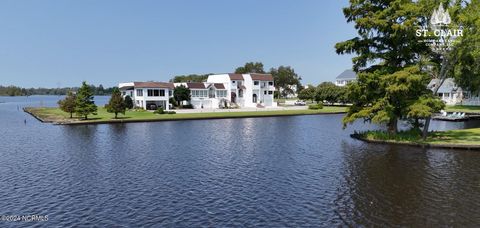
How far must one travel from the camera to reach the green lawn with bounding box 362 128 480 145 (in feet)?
120

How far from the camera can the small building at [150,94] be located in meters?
90.1

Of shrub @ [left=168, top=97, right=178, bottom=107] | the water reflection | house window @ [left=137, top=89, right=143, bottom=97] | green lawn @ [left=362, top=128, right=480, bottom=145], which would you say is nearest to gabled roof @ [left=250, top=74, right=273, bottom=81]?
shrub @ [left=168, top=97, right=178, bottom=107]

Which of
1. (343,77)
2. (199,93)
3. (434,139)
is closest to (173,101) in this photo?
(199,93)

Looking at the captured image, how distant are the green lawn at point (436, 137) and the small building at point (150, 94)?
199ft

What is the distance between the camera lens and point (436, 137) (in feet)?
130

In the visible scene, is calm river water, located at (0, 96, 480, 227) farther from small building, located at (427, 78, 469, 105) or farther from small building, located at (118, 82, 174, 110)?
small building, located at (427, 78, 469, 105)

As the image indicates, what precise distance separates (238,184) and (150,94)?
71.7 meters

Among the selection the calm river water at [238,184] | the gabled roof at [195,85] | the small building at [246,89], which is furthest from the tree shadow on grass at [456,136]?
the gabled roof at [195,85]

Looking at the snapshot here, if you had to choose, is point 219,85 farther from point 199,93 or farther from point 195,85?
point 195,85

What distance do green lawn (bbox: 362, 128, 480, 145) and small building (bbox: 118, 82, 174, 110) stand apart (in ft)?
199

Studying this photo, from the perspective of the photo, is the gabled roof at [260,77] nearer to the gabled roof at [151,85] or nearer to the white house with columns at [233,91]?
the white house with columns at [233,91]

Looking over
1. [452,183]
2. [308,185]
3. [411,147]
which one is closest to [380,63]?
[411,147]

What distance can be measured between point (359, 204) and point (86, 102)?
5933cm

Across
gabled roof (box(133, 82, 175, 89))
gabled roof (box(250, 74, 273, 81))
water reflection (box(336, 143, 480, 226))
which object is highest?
gabled roof (box(250, 74, 273, 81))
